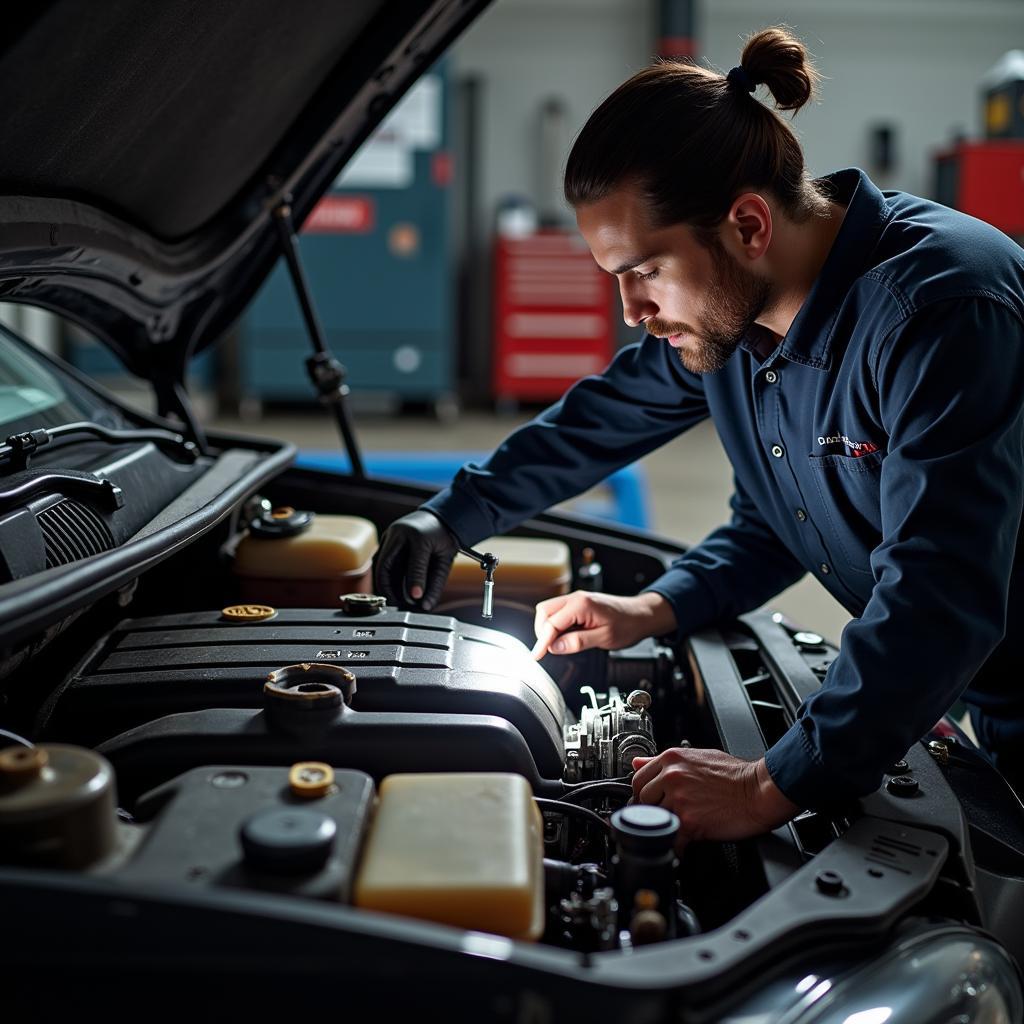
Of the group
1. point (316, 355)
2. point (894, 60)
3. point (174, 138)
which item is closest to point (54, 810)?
point (174, 138)

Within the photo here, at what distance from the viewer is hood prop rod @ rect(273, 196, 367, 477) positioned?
1851mm

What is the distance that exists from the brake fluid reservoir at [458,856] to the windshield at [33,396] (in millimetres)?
818

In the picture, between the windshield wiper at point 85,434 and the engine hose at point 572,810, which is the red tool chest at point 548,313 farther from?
the engine hose at point 572,810

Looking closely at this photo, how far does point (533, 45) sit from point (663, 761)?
7297 mm

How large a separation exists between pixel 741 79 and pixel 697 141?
138 mm

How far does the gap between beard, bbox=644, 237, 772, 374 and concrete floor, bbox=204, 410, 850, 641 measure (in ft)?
7.44

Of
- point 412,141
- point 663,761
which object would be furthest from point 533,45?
point 663,761

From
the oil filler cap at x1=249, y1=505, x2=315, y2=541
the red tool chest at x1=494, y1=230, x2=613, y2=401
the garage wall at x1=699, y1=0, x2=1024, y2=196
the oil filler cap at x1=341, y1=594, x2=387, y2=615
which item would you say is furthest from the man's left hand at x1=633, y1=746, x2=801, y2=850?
the garage wall at x1=699, y1=0, x2=1024, y2=196

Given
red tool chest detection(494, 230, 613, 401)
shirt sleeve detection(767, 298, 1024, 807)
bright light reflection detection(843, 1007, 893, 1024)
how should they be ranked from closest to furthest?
bright light reflection detection(843, 1007, 893, 1024) → shirt sleeve detection(767, 298, 1024, 807) → red tool chest detection(494, 230, 613, 401)

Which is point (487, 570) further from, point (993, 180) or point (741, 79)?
point (993, 180)

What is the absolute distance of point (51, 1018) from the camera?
77 cm

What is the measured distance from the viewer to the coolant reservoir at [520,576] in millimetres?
1743

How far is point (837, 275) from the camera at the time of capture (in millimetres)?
1344

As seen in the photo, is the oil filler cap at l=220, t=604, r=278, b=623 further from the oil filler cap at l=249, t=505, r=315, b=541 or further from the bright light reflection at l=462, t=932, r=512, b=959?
the bright light reflection at l=462, t=932, r=512, b=959
